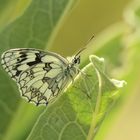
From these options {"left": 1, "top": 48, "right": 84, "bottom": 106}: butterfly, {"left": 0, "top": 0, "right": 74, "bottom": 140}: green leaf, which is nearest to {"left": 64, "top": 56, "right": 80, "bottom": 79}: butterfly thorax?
{"left": 1, "top": 48, "right": 84, "bottom": 106}: butterfly

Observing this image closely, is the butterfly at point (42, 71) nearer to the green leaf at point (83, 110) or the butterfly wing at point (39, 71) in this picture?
the butterfly wing at point (39, 71)

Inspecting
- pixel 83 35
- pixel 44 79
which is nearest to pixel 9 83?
pixel 44 79

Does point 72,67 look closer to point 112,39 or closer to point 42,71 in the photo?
point 42,71

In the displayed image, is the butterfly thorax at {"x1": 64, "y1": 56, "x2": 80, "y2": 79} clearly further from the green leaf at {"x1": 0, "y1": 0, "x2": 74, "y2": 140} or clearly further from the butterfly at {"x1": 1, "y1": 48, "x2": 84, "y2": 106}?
the green leaf at {"x1": 0, "y1": 0, "x2": 74, "y2": 140}

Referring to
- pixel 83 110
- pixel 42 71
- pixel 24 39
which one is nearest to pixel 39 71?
pixel 42 71

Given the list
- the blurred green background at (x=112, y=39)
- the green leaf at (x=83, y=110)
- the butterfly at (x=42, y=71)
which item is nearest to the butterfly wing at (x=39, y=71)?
the butterfly at (x=42, y=71)
